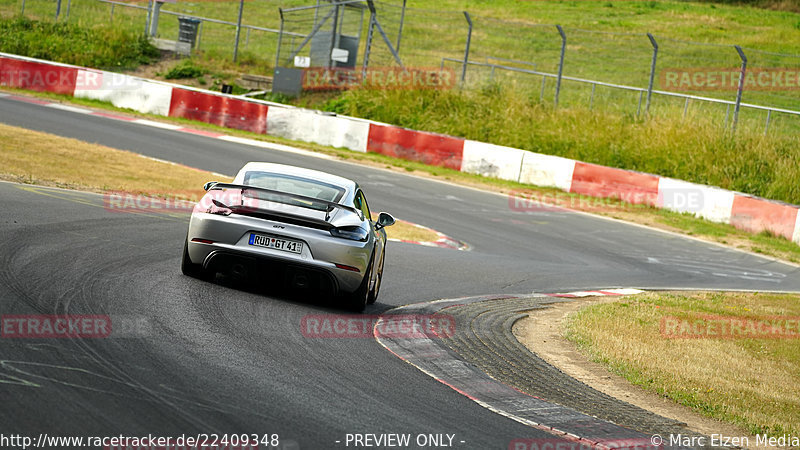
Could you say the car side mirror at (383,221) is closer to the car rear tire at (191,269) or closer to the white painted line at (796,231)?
the car rear tire at (191,269)

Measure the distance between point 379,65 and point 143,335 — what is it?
23217 mm

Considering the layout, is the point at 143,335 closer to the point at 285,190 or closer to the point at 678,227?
the point at 285,190

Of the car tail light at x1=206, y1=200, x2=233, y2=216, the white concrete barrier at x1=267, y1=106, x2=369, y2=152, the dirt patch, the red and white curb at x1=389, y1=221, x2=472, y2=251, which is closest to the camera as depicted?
the dirt patch

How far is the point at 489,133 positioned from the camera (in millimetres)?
25469

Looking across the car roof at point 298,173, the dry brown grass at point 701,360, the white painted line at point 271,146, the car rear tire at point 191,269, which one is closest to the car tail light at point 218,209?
the car rear tire at point 191,269

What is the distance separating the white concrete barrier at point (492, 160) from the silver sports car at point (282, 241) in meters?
14.5

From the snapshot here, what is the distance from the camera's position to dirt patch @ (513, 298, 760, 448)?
666 centimetres

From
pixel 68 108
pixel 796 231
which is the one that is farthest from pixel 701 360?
pixel 68 108

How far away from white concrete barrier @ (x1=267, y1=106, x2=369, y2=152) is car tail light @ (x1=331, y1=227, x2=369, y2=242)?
1618 cm

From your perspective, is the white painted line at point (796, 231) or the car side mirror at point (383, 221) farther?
the white painted line at point (796, 231)

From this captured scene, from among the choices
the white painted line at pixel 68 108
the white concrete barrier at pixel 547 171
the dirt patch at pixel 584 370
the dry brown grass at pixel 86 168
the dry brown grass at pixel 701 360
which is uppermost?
the white concrete barrier at pixel 547 171

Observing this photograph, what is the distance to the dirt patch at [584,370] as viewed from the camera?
21.9 ft

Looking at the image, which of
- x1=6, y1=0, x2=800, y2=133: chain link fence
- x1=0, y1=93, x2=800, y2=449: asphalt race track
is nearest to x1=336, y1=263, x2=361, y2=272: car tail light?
x1=0, y1=93, x2=800, y2=449: asphalt race track

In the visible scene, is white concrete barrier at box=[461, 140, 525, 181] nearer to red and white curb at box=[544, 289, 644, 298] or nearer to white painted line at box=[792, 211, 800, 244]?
white painted line at box=[792, 211, 800, 244]
